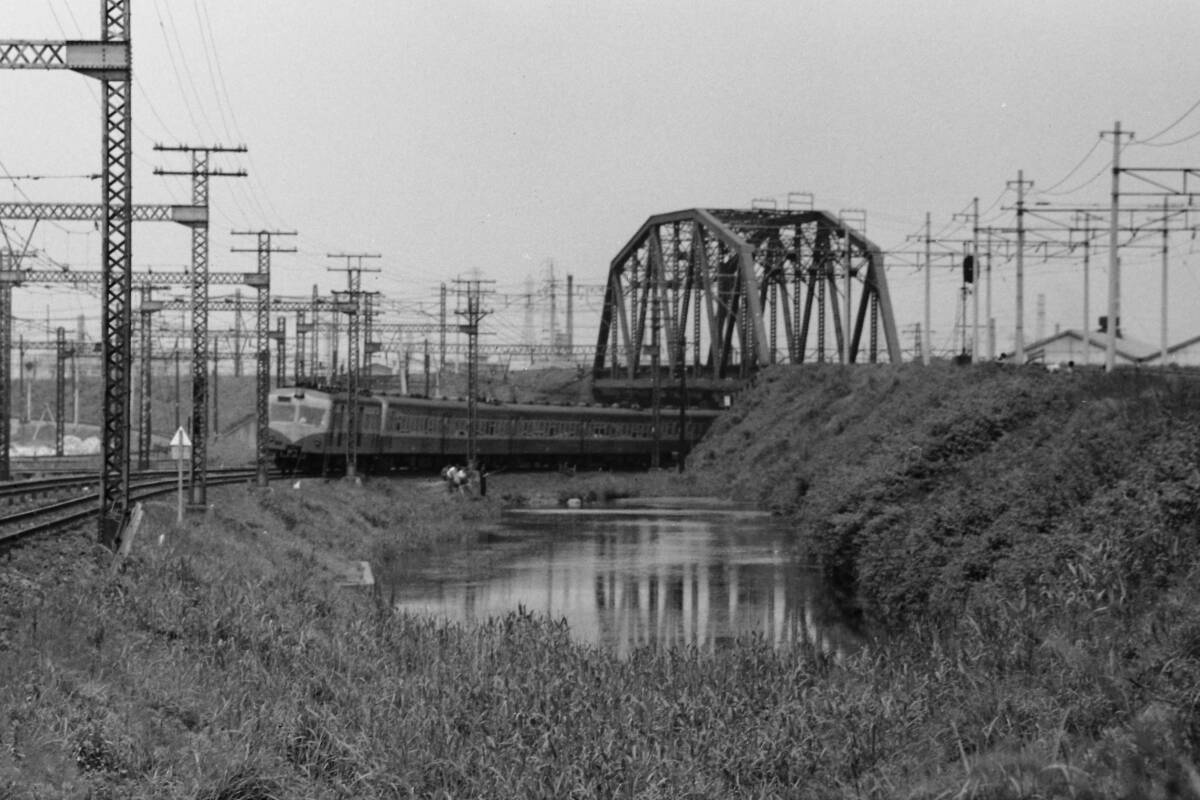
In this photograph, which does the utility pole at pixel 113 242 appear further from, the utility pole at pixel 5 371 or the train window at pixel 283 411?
the train window at pixel 283 411

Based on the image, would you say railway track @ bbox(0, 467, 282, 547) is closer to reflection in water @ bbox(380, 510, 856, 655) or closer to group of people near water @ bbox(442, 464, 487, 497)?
reflection in water @ bbox(380, 510, 856, 655)

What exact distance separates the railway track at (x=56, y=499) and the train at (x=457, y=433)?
30.7 ft

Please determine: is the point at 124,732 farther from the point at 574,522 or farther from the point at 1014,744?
the point at 574,522

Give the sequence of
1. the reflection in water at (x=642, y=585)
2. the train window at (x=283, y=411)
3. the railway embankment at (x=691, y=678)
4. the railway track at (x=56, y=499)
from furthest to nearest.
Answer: the train window at (x=283, y=411) < the reflection in water at (x=642, y=585) < the railway track at (x=56, y=499) < the railway embankment at (x=691, y=678)

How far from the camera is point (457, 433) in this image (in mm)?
73188

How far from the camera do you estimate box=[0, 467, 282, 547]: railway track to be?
81.9 ft

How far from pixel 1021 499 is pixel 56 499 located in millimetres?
21716

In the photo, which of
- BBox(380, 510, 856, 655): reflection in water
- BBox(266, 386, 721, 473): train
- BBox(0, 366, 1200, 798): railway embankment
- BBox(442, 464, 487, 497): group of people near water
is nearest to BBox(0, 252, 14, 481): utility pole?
BBox(266, 386, 721, 473): train

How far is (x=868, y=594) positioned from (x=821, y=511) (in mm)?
5633

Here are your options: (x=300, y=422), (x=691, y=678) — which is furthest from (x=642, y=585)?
(x=300, y=422)

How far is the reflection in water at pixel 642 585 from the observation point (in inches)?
1014

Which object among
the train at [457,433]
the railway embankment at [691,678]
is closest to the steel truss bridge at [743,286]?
the train at [457,433]

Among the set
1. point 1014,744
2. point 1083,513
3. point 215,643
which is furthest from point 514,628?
point 1014,744

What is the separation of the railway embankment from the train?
1340 inches
